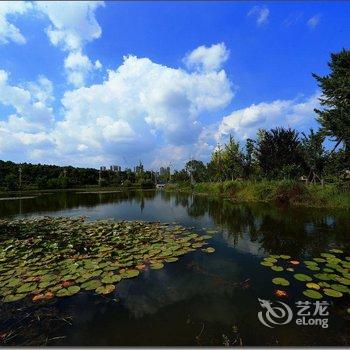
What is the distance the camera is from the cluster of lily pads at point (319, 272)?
5980 millimetres

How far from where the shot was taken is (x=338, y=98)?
78.3 ft

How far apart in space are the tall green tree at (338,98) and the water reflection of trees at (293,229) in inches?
266

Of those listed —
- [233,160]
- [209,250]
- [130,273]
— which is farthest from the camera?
[233,160]

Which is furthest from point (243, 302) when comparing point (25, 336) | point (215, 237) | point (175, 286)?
point (215, 237)

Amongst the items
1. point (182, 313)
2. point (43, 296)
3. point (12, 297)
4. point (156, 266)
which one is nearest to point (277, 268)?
point (156, 266)

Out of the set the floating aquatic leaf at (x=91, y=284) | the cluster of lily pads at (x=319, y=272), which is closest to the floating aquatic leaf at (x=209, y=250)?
the cluster of lily pads at (x=319, y=272)

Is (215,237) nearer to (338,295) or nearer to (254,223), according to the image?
(254,223)

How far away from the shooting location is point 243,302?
18.6 feet

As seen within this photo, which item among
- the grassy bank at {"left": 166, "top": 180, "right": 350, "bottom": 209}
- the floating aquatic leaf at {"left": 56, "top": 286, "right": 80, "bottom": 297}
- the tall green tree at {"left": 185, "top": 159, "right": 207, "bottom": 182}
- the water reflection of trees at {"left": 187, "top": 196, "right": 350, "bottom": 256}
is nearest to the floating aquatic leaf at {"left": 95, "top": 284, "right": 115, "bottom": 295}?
the floating aquatic leaf at {"left": 56, "top": 286, "right": 80, "bottom": 297}

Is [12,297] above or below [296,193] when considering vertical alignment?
below

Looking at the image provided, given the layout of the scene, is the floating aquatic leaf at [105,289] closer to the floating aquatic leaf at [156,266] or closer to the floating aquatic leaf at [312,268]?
the floating aquatic leaf at [156,266]

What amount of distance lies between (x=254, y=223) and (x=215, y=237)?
152 inches

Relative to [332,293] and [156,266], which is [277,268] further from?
[156,266]

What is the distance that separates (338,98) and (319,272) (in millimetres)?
21094
